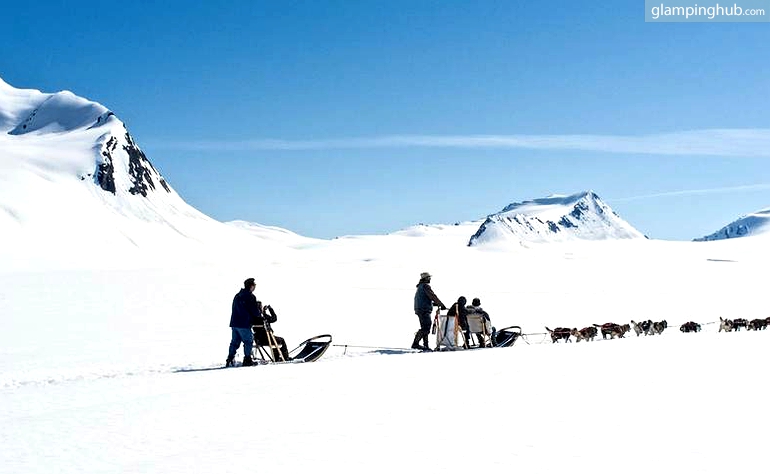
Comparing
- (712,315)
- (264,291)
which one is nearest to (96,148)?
(264,291)

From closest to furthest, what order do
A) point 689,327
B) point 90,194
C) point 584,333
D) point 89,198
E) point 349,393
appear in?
point 349,393 < point 584,333 < point 689,327 < point 89,198 < point 90,194

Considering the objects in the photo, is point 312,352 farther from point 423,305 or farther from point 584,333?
point 584,333

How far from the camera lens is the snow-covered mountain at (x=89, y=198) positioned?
370ft

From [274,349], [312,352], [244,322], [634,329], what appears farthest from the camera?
[634,329]

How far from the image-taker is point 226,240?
165500 millimetres

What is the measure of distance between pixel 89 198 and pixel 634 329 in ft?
433

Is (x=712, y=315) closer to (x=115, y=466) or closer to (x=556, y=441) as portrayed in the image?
(x=556, y=441)

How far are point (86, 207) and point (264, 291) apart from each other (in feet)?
356

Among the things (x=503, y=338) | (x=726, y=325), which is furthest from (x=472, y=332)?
A: (x=726, y=325)

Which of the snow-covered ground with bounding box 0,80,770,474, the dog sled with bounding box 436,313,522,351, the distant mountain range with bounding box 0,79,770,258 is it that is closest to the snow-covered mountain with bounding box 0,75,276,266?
the distant mountain range with bounding box 0,79,770,258

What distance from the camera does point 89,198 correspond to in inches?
5531

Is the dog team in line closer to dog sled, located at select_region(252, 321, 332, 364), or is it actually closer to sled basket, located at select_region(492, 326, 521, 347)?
sled basket, located at select_region(492, 326, 521, 347)

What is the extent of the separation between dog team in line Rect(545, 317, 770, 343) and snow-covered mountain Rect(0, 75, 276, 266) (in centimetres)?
8591

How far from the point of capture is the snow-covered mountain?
4439 inches
